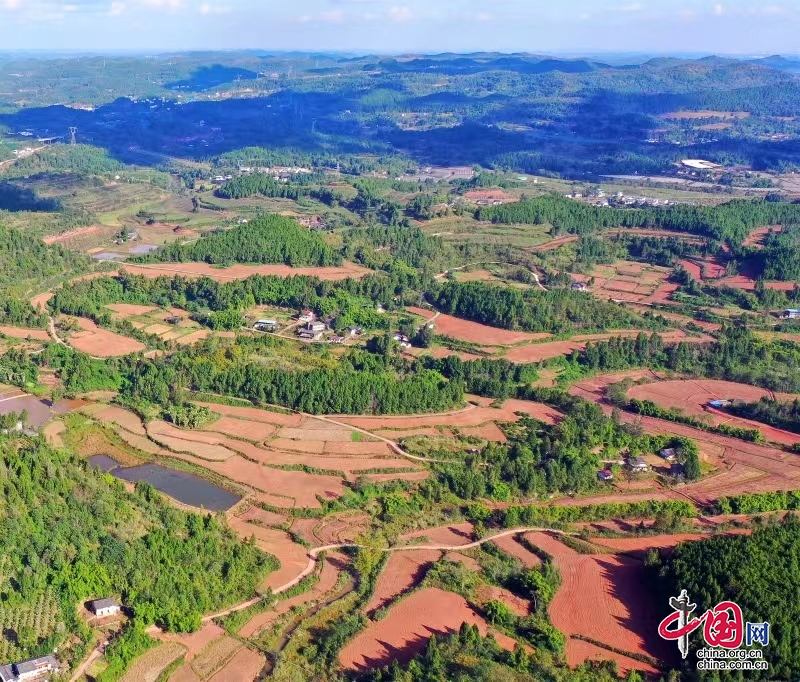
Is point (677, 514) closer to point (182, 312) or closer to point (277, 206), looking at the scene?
point (182, 312)

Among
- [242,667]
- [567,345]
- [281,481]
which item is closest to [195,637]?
[242,667]

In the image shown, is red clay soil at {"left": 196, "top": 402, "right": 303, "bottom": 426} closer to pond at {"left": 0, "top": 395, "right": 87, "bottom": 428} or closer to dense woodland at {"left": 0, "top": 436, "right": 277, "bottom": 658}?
pond at {"left": 0, "top": 395, "right": 87, "bottom": 428}

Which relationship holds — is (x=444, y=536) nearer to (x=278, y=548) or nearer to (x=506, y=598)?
(x=506, y=598)

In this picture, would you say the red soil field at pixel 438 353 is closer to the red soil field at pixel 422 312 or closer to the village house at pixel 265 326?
the red soil field at pixel 422 312

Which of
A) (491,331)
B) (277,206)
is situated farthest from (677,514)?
(277,206)

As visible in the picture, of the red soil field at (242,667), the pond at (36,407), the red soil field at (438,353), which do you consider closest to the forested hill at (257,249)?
the red soil field at (438,353)

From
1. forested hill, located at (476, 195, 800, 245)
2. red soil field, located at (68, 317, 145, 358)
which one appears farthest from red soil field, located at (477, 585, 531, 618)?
forested hill, located at (476, 195, 800, 245)
